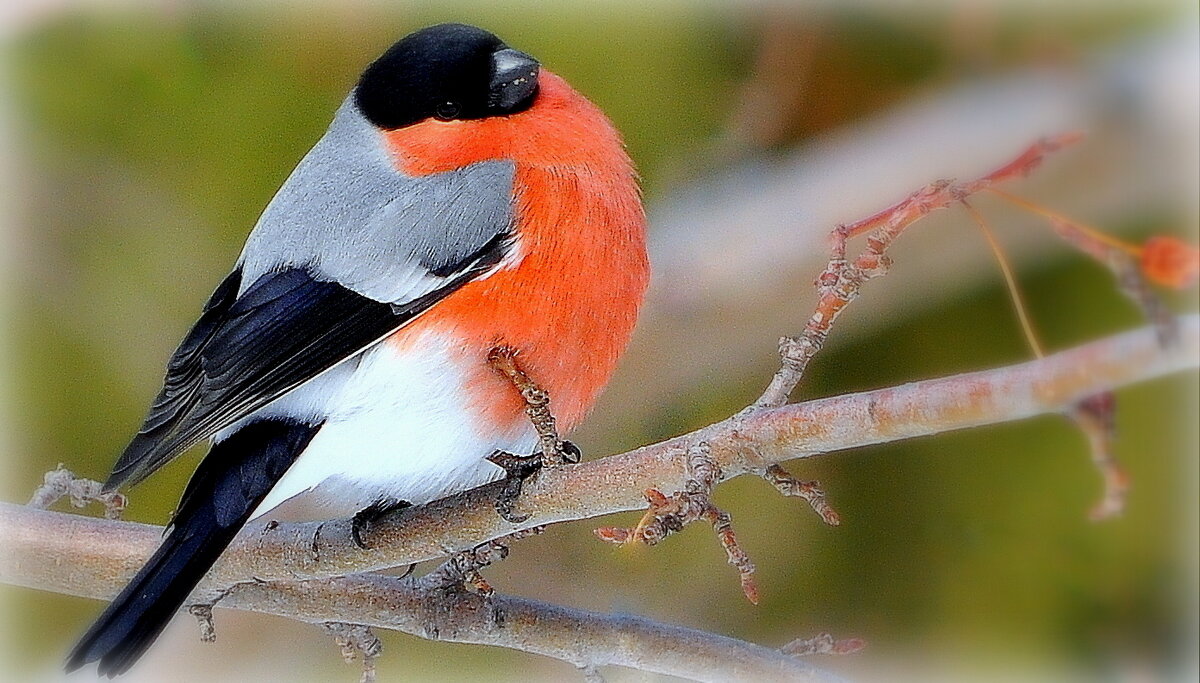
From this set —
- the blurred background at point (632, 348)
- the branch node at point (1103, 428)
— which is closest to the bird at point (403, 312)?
the blurred background at point (632, 348)

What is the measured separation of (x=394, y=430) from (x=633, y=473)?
0.20 m

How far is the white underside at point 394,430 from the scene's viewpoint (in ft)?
2.16

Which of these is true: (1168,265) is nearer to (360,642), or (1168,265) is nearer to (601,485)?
(601,485)

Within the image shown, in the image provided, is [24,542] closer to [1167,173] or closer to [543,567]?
[543,567]

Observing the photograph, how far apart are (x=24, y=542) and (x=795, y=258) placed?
0.61 m

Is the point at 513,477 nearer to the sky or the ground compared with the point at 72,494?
nearer to the sky

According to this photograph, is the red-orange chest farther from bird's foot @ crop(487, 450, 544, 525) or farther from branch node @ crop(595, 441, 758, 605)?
branch node @ crop(595, 441, 758, 605)

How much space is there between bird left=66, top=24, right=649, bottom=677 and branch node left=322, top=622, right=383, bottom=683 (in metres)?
0.08

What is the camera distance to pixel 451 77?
28.4 inches

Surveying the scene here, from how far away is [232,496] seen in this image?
0.61 m

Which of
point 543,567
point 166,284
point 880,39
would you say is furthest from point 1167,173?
point 166,284

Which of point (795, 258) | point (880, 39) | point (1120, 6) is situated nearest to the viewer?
point (1120, 6)

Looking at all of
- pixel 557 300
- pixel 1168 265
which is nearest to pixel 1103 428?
pixel 1168 265

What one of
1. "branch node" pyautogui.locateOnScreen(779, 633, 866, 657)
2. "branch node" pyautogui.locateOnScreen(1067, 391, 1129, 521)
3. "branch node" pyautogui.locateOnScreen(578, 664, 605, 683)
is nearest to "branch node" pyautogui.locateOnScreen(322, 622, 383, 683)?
"branch node" pyautogui.locateOnScreen(578, 664, 605, 683)
